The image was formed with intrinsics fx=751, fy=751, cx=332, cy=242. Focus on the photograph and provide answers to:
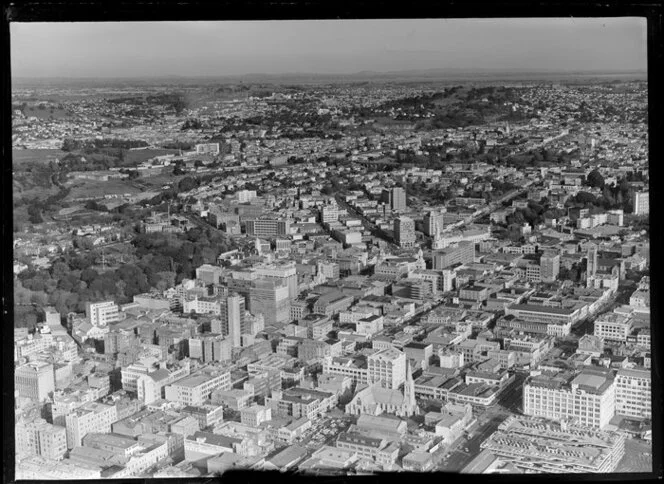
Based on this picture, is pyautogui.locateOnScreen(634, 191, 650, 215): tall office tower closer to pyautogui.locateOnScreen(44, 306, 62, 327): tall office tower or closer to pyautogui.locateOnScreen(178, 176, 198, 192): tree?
pyautogui.locateOnScreen(178, 176, 198, 192): tree

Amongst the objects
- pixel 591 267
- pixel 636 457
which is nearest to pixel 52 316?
pixel 591 267

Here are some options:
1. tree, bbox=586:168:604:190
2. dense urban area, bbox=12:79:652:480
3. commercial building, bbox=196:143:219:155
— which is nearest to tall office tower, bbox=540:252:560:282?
dense urban area, bbox=12:79:652:480

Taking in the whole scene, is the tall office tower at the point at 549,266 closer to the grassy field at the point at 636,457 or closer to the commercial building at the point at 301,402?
the grassy field at the point at 636,457

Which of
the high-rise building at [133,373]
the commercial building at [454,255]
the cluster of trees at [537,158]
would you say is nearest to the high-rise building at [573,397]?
the commercial building at [454,255]

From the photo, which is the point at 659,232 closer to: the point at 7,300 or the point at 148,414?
the point at 148,414

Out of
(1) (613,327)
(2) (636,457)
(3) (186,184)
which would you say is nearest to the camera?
(2) (636,457)

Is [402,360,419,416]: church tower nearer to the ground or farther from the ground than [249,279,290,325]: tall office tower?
nearer to the ground

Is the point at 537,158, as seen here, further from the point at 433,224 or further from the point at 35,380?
the point at 35,380

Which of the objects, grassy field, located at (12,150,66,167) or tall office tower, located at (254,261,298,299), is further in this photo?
tall office tower, located at (254,261,298,299)
